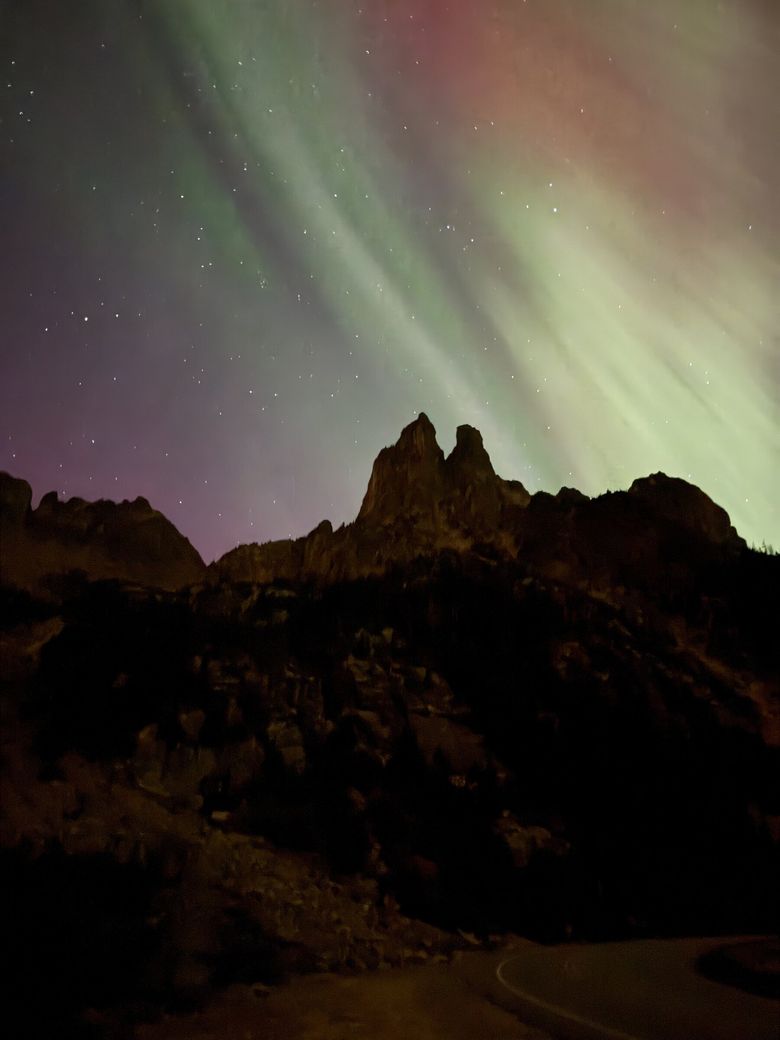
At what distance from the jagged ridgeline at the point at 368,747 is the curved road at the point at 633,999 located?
3.92 metres

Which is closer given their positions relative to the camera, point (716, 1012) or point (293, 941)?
point (716, 1012)

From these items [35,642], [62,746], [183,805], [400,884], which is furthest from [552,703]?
[35,642]

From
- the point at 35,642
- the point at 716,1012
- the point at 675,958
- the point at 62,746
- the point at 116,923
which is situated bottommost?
the point at 675,958

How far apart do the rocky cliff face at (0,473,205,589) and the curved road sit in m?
19.7

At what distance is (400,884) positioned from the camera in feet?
66.2

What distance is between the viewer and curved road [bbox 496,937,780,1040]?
8789 millimetres

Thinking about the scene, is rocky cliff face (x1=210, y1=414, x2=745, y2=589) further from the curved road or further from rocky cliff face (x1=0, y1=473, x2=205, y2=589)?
the curved road

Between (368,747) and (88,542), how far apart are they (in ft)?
44.9

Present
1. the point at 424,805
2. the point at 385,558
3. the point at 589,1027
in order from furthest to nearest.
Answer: the point at 385,558 → the point at 424,805 → the point at 589,1027

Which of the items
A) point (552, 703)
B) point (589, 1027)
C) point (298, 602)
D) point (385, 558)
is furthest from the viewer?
point (385, 558)

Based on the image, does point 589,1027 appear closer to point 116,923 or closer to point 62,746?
point 116,923

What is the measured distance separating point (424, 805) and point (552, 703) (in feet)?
21.1

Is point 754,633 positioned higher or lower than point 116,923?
higher

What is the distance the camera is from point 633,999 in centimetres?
1073
